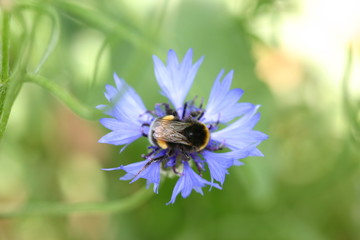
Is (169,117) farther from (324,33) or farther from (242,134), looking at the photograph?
(324,33)

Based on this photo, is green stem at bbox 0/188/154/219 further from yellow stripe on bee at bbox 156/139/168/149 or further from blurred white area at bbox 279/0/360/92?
blurred white area at bbox 279/0/360/92

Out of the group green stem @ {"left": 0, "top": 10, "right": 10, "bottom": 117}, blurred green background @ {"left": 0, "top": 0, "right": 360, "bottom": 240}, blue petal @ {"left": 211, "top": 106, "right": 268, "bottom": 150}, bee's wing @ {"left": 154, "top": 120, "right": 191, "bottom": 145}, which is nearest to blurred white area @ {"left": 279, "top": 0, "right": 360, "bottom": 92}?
blurred green background @ {"left": 0, "top": 0, "right": 360, "bottom": 240}

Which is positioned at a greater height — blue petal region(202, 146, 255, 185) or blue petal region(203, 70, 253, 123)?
blue petal region(203, 70, 253, 123)

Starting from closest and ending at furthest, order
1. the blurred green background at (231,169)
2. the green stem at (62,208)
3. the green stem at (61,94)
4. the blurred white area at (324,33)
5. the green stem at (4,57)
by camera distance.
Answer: the green stem at (4,57) → the green stem at (61,94) → the green stem at (62,208) → the blurred green background at (231,169) → the blurred white area at (324,33)

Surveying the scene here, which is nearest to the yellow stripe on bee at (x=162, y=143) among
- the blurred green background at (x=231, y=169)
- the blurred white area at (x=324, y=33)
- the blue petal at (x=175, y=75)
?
the blue petal at (x=175, y=75)

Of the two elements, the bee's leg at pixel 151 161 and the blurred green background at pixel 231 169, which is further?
the blurred green background at pixel 231 169

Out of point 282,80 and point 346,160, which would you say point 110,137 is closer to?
point 346,160

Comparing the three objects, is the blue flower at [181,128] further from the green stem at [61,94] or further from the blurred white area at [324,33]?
the blurred white area at [324,33]

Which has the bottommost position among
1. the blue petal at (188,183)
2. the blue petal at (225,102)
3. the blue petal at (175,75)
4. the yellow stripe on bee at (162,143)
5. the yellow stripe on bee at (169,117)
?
the blue petal at (188,183)

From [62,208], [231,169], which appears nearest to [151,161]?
[62,208]
